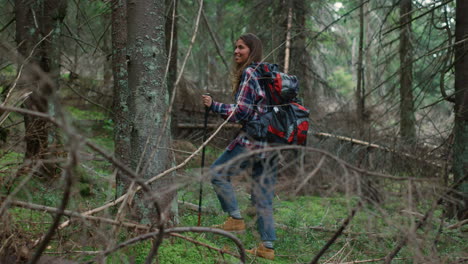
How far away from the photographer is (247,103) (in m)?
3.83

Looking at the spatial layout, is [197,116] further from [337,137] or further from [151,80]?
[151,80]

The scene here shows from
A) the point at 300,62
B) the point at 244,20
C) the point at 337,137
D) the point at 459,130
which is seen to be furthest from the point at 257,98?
the point at 244,20

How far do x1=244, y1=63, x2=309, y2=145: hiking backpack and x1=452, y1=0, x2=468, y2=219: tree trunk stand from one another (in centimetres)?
235

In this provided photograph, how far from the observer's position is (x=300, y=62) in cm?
966

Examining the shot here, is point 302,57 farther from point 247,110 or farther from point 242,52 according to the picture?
point 247,110

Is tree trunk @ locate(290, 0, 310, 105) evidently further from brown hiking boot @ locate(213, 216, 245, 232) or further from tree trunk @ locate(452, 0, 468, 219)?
brown hiking boot @ locate(213, 216, 245, 232)

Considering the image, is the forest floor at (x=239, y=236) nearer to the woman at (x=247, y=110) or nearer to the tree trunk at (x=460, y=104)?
the woman at (x=247, y=110)

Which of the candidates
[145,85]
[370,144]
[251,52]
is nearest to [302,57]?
[370,144]

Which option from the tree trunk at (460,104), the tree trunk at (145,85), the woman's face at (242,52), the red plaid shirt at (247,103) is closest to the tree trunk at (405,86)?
the tree trunk at (460,104)

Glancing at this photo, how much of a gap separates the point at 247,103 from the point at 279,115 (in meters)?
0.33

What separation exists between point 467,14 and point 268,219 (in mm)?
3715

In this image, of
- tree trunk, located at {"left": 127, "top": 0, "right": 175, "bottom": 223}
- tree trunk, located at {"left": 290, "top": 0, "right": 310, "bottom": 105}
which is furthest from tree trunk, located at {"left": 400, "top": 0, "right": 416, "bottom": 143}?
tree trunk, located at {"left": 127, "top": 0, "right": 175, "bottom": 223}

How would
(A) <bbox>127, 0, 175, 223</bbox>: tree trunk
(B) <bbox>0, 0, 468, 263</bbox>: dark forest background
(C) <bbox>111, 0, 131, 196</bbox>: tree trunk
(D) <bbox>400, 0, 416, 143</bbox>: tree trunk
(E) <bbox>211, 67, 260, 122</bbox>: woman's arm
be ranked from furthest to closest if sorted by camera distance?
(D) <bbox>400, 0, 416, 143</bbox>: tree trunk → (C) <bbox>111, 0, 131, 196</bbox>: tree trunk → (E) <bbox>211, 67, 260, 122</bbox>: woman's arm → (A) <bbox>127, 0, 175, 223</bbox>: tree trunk → (B) <bbox>0, 0, 468, 263</bbox>: dark forest background

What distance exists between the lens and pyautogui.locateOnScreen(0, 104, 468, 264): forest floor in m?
2.41
